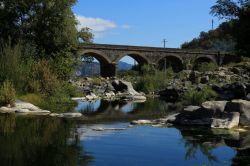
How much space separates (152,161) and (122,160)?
0.59 m

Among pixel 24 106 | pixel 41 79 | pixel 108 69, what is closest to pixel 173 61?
pixel 108 69

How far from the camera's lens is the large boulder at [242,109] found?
48.9 feet

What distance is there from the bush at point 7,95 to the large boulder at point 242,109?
8.80 metres

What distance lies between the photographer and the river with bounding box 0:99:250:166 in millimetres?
9594

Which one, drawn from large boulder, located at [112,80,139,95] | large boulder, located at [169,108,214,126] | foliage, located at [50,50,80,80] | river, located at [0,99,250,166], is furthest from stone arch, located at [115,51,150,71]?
river, located at [0,99,250,166]

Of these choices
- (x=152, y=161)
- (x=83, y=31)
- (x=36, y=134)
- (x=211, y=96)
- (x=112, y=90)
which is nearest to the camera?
(x=152, y=161)

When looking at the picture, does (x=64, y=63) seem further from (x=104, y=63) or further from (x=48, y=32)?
(x=104, y=63)

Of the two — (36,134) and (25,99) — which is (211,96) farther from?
(36,134)

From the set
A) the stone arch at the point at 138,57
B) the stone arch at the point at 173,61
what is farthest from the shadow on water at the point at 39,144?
the stone arch at the point at 173,61

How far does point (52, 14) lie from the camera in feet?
93.7

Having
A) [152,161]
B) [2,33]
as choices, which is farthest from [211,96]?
[152,161]

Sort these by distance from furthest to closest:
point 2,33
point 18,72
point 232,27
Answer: point 2,33
point 18,72
point 232,27

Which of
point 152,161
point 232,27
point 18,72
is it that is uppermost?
point 232,27

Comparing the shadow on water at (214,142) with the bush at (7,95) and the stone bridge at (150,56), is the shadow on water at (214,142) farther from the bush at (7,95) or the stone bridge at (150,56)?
the stone bridge at (150,56)
